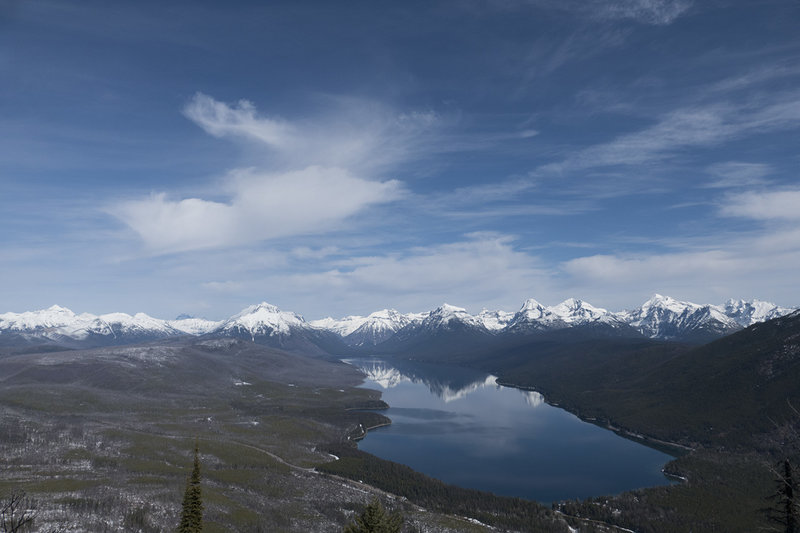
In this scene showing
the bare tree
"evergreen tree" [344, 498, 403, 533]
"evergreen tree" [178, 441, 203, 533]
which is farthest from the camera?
"evergreen tree" [178, 441, 203, 533]

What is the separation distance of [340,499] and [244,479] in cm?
3501

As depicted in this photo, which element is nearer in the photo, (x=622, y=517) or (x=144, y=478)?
(x=622, y=517)

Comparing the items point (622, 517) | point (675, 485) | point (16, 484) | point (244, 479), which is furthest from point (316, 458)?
point (675, 485)

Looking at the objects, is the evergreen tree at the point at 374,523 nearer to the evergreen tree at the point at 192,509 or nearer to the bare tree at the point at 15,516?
the evergreen tree at the point at 192,509

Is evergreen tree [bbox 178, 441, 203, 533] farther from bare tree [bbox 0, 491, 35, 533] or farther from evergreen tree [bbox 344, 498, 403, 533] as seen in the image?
evergreen tree [bbox 344, 498, 403, 533]

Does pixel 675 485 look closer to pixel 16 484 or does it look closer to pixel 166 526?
pixel 166 526

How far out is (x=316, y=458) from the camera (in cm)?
19938

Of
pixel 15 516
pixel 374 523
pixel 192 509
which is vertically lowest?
pixel 15 516

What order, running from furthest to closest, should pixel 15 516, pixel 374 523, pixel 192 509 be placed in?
1. pixel 15 516
2. pixel 192 509
3. pixel 374 523

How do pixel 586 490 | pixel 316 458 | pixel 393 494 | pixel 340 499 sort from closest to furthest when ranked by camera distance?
pixel 340 499, pixel 393 494, pixel 586 490, pixel 316 458

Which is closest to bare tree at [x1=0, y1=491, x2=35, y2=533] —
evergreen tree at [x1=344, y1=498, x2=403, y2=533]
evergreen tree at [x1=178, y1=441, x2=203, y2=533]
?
evergreen tree at [x1=178, y1=441, x2=203, y2=533]

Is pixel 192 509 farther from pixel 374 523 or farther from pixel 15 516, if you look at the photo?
Answer: pixel 15 516

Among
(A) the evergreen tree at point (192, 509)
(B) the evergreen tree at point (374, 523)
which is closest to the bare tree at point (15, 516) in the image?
(A) the evergreen tree at point (192, 509)

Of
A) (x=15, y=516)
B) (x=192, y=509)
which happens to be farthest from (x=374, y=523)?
(x=15, y=516)
